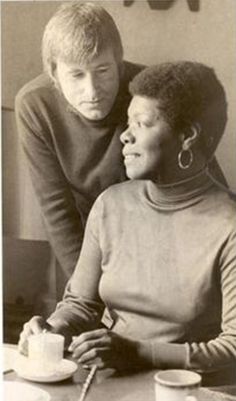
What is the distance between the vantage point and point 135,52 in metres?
1.13

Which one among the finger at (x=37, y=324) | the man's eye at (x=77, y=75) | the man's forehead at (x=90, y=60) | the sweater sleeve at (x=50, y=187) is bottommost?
the finger at (x=37, y=324)

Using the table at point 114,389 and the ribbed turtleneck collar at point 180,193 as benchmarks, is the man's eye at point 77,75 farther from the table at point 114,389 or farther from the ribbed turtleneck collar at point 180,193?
the table at point 114,389

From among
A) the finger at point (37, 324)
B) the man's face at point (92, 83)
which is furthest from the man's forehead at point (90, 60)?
the finger at point (37, 324)

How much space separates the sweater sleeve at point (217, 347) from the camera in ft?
3.60

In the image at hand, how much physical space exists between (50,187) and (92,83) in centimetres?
17

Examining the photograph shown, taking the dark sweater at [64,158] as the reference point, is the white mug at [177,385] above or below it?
below

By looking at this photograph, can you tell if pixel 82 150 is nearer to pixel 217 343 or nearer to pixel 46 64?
pixel 46 64

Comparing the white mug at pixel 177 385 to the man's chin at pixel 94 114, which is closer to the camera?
the white mug at pixel 177 385

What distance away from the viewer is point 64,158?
1.19 meters

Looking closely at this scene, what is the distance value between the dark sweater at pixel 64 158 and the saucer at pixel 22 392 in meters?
0.17

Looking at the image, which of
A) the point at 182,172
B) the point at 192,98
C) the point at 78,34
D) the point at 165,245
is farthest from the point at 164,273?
the point at 78,34

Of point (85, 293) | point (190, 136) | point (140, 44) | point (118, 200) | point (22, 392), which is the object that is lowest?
point (22, 392)

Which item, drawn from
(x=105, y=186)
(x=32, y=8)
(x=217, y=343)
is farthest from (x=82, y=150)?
(x=217, y=343)

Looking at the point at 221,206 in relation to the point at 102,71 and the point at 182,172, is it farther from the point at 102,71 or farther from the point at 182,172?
the point at 102,71
